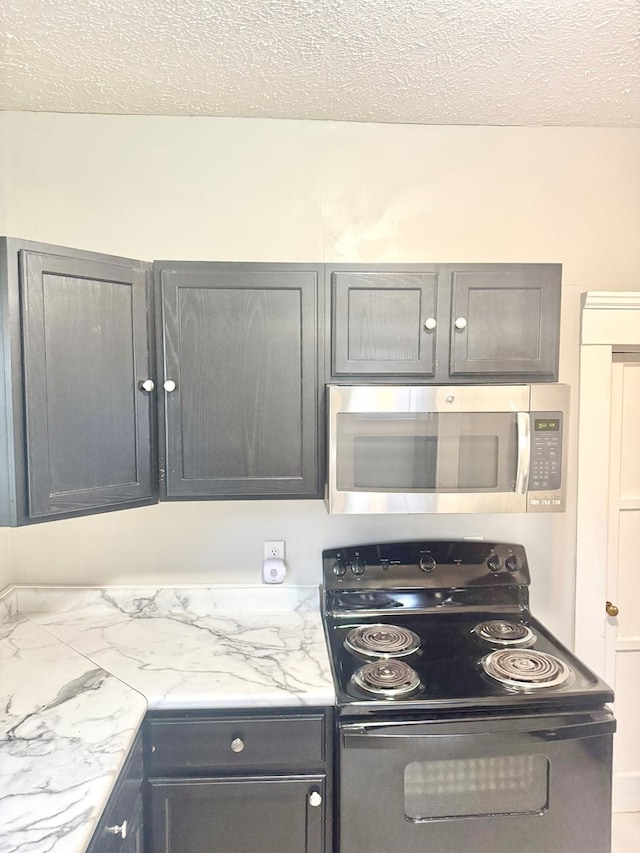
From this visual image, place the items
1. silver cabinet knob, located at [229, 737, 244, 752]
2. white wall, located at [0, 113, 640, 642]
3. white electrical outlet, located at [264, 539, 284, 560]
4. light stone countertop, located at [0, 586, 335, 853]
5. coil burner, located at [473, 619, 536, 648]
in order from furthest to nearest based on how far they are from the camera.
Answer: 1. white electrical outlet, located at [264, 539, 284, 560]
2. white wall, located at [0, 113, 640, 642]
3. coil burner, located at [473, 619, 536, 648]
4. silver cabinet knob, located at [229, 737, 244, 752]
5. light stone countertop, located at [0, 586, 335, 853]

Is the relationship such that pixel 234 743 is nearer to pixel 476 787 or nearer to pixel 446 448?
pixel 476 787

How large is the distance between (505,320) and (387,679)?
113cm

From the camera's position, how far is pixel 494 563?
1.99 metres

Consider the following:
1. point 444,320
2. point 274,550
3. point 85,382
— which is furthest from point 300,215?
point 274,550

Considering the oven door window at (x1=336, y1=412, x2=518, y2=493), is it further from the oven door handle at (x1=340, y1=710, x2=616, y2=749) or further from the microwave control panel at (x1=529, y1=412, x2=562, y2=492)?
the oven door handle at (x1=340, y1=710, x2=616, y2=749)

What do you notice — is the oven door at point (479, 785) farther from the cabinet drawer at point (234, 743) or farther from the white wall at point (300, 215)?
the white wall at point (300, 215)

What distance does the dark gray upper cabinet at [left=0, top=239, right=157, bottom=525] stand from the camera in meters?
1.36

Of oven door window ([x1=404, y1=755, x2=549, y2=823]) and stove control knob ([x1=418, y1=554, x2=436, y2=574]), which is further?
stove control knob ([x1=418, y1=554, x2=436, y2=574])

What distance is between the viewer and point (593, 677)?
1.56 metres

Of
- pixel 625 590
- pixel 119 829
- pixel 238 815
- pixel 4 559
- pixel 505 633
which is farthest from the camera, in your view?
pixel 625 590

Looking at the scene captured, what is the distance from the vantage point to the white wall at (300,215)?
6.22ft

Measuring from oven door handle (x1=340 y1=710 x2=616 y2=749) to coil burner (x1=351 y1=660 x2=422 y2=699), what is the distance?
82 mm

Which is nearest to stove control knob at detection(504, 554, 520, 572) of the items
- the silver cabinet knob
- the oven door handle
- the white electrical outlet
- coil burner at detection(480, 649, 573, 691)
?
coil burner at detection(480, 649, 573, 691)

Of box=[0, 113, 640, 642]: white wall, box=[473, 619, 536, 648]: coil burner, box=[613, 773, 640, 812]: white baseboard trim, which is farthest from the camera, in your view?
box=[613, 773, 640, 812]: white baseboard trim
